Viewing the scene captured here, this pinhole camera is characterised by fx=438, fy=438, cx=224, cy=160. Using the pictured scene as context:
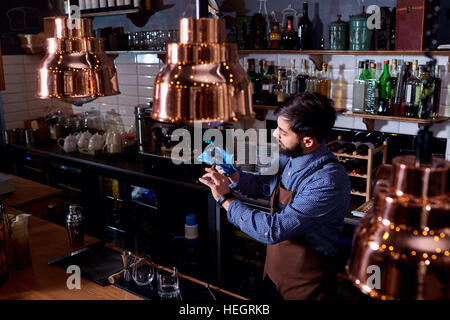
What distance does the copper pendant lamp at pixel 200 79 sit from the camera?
42.8 inches

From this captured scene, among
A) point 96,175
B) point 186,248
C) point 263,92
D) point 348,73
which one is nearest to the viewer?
point 348,73

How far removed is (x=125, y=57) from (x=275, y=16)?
1.89m

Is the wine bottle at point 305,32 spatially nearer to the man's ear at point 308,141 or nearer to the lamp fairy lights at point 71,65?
the man's ear at point 308,141

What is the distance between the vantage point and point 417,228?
0.79 meters

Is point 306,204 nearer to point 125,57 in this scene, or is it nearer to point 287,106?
point 287,106

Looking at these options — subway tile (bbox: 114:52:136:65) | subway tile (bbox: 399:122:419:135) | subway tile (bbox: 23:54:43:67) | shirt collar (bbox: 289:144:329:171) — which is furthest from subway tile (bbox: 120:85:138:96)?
shirt collar (bbox: 289:144:329:171)

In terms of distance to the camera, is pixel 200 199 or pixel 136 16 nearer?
pixel 200 199

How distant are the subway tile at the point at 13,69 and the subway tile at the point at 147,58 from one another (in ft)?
5.40

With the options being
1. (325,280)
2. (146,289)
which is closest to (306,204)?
(325,280)

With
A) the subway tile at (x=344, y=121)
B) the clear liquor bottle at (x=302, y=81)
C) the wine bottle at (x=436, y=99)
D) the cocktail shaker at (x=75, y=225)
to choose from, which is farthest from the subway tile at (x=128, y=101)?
the wine bottle at (x=436, y=99)

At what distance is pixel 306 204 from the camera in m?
2.08

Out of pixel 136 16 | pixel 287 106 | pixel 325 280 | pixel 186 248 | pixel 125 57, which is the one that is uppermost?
pixel 136 16

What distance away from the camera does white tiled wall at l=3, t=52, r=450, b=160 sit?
3.24 m

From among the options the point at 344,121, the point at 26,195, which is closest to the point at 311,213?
the point at 344,121
